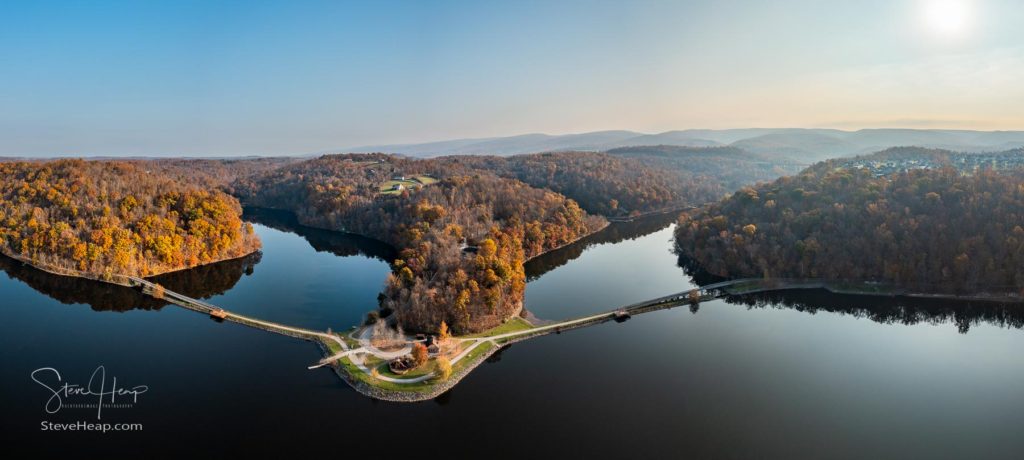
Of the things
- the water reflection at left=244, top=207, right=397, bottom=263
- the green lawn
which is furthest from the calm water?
the green lawn

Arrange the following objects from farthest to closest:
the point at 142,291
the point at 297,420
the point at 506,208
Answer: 1. the point at 506,208
2. the point at 142,291
3. the point at 297,420

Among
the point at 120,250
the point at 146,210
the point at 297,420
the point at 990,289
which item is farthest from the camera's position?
the point at 146,210

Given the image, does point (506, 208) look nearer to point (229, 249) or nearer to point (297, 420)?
point (229, 249)

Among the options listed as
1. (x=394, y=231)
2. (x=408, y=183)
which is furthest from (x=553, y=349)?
(x=408, y=183)

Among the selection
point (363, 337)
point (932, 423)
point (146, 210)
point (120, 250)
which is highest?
point (146, 210)

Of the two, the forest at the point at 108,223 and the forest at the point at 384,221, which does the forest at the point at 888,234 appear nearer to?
the forest at the point at 384,221

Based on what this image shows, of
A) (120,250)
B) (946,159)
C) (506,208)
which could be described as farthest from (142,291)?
(946,159)

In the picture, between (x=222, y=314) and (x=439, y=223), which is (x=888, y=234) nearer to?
(x=439, y=223)
